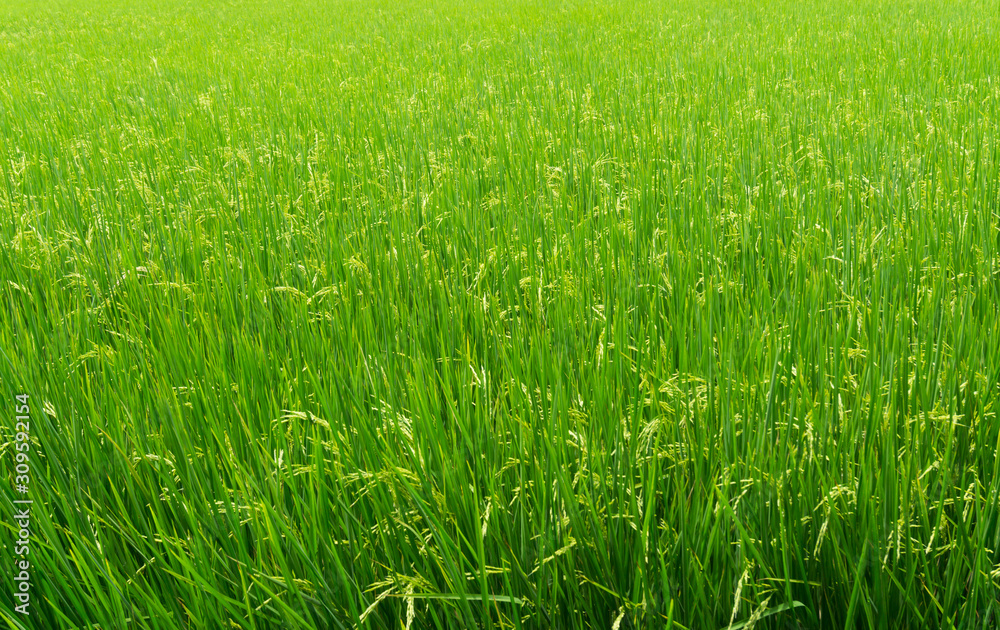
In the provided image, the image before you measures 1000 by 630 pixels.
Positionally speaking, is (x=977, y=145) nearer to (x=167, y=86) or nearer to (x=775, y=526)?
(x=775, y=526)

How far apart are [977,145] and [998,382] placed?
5.95 feet

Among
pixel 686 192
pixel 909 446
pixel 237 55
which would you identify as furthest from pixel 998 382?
pixel 237 55

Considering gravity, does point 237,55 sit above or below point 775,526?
above

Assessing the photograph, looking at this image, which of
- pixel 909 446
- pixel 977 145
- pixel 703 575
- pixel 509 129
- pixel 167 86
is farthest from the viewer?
pixel 167 86

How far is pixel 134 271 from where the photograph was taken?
6.33ft

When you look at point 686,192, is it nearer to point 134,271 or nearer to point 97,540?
point 134,271

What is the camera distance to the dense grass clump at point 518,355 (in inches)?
37.3

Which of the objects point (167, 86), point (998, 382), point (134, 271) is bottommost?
point (998, 382)

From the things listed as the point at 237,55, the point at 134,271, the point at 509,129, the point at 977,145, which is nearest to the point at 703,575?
the point at 134,271

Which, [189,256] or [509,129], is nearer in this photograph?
[189,256]

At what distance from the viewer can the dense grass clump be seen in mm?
947

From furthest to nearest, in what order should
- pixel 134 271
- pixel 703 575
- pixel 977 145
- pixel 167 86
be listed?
pixel 167 86, pixel 977 145, pixel 134 271, pixel 703 575

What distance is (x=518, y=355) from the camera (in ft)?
4.25

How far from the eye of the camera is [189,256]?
2.19 meters
